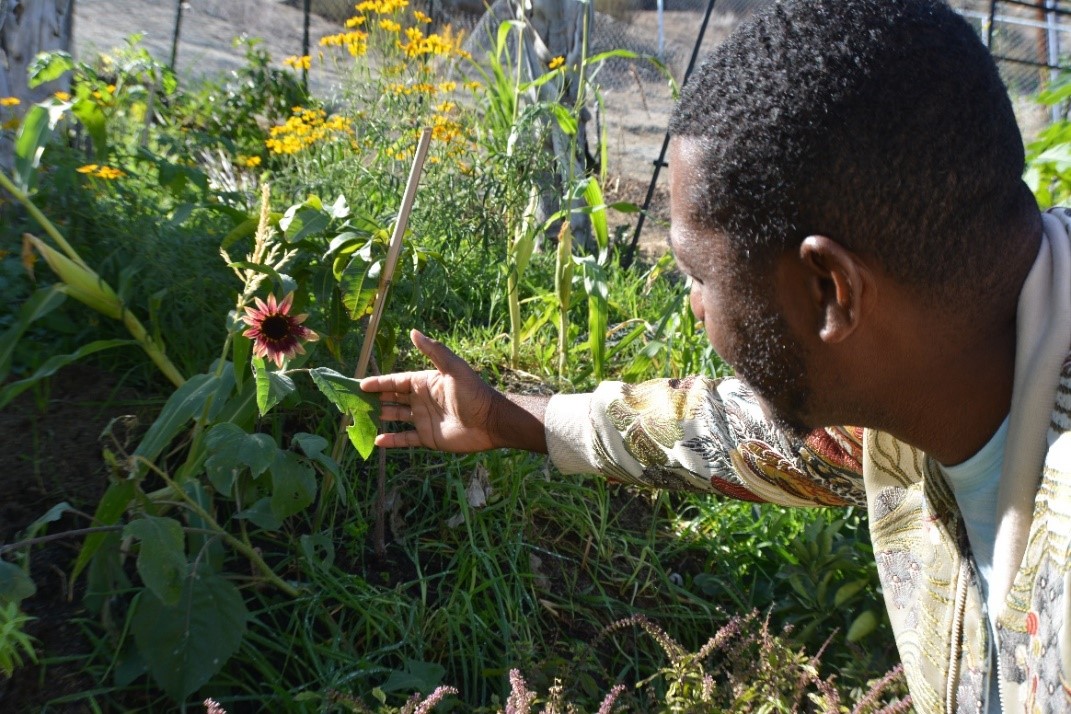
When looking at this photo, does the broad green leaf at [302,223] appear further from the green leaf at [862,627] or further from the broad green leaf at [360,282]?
the green leaf at [862,627]

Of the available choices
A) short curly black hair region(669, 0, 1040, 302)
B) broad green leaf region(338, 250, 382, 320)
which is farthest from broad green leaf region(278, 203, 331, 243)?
short curly black hair region(669, 0, 1040, 302)

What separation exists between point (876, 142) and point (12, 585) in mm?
1493

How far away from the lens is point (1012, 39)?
1273 centimetres

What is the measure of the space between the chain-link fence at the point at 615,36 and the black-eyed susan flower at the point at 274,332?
14.6ft

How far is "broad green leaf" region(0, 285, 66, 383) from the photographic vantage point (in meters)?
2.40

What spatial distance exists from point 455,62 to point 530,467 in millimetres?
1698

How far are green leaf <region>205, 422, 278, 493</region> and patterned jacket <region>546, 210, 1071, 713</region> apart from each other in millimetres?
643

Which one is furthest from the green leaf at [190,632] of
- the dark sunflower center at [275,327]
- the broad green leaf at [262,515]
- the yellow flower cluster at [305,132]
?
the yellow flower cluster at [305,132]

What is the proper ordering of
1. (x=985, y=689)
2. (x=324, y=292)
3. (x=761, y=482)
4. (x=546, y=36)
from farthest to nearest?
(x=546, y=36)
(x=324, y=292)
(x=761, y=482)
(x=985, y=689)

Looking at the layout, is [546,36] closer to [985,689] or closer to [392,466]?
[392,466]

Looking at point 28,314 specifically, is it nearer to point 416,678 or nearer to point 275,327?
point 275,327

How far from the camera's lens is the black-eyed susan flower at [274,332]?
6.46 feet

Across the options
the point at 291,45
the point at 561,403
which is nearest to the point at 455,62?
the point at 561,403

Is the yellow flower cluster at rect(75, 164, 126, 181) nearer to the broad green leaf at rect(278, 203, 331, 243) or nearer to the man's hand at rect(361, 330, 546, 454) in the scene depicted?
the broad green leaf at rect(278, 203, 331, 243)
